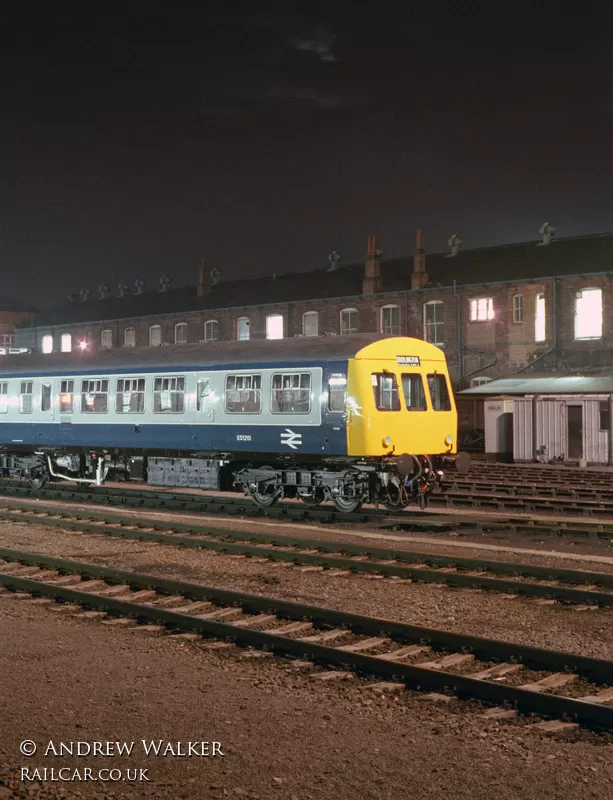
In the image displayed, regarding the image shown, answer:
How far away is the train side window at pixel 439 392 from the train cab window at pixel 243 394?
11.5ft

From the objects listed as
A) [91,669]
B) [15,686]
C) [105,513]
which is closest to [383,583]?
[91,669]

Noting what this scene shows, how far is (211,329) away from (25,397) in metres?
33.8

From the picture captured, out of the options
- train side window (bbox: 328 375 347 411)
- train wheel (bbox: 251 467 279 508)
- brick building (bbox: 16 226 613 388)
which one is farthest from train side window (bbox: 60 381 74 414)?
brick building (bbox: 16 226 613 388)

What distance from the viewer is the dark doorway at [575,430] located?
34.9 meters

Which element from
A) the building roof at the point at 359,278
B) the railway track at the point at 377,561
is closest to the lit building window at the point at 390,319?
the building roof at the point at 359,278

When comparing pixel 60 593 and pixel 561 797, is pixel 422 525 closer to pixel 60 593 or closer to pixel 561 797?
pixel 60 593

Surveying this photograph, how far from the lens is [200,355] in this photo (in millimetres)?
21359

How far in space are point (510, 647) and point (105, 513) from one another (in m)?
13.4

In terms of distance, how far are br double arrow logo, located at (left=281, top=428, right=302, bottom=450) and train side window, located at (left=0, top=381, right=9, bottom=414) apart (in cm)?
1041

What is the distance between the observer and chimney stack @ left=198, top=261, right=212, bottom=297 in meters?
64.6

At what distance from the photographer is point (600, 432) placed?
34094 millimetres

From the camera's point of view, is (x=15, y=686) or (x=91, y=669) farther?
(x=91, y=669)

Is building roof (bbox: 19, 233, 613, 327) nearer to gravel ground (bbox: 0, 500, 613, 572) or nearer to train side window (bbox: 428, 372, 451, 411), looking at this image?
train side window (bbox: 428, 372, 451, 411)

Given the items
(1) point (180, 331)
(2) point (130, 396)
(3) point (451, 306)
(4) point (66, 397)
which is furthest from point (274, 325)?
(2) point (130, 396)
